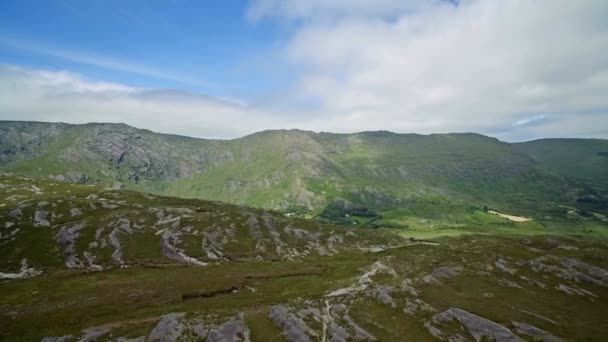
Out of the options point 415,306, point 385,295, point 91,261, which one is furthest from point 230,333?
point 91,261

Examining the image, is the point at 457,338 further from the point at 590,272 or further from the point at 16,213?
the point at 16,213

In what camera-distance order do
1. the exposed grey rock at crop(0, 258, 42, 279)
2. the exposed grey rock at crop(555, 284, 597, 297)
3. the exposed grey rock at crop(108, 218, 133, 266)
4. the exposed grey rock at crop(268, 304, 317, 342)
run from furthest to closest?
1. the exposed grey rock at crop(108, 218, 133, 266)
2. the exposed grey rock at crop(0, 258, 42, 279)
3. the exposed grey rock at crop(555, 284, 597, 297)
4. the exposed grey rock at crop(268, 304, 317, 342)

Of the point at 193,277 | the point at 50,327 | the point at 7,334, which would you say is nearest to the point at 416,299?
the point at 193,277

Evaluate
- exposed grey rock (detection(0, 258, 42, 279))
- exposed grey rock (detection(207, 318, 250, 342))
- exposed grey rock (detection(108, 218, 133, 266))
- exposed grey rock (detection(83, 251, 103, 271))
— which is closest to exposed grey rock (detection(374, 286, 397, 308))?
exposed grey rock (detection(207, 318, 250, 342))

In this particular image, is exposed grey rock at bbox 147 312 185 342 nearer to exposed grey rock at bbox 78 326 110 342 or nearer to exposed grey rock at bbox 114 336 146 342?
exposed grey rock at bbox 114 336 146 342

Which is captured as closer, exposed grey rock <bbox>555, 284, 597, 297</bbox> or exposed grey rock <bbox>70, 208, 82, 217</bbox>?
exposed grey rock <bbox>555, 284, 597, 297</bbox>

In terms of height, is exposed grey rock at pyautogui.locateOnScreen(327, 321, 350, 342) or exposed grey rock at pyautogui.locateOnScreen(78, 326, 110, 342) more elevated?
exposed grey rock at pyautogui.locateOnScreen(327, 321, 350, 342)

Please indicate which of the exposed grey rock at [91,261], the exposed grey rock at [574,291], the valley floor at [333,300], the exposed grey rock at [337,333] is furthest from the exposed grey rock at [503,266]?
the exposed grey rock at [91,261]
